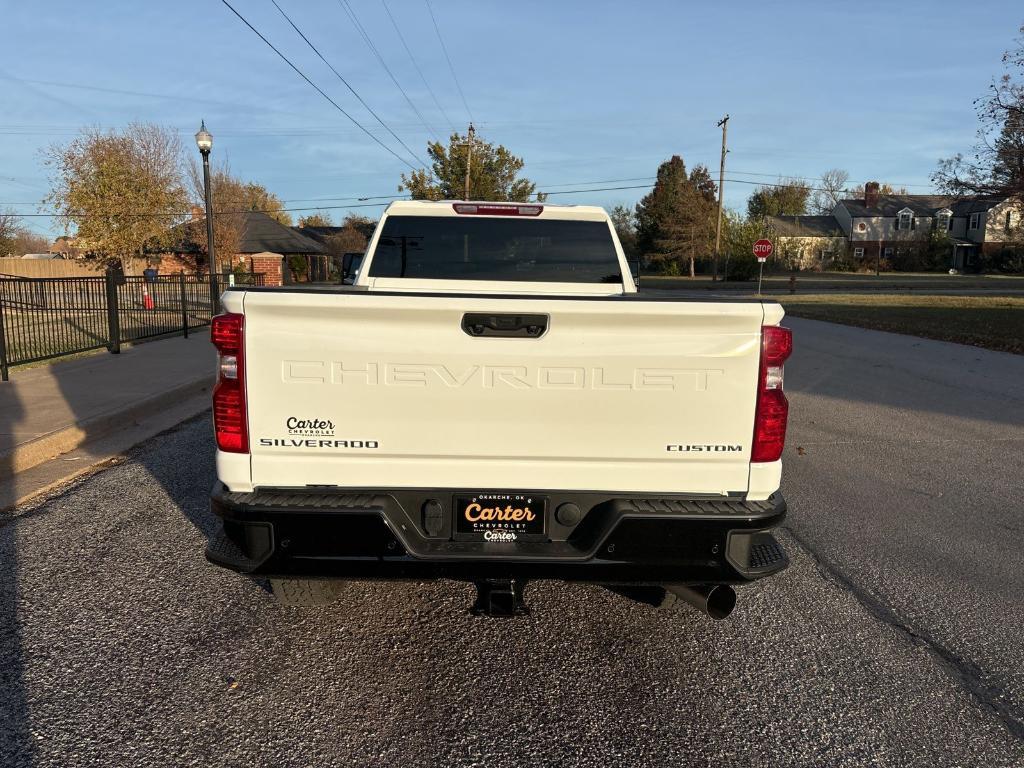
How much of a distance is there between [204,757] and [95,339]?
13885mm

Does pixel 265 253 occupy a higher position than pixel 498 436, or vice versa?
pixel 265 253

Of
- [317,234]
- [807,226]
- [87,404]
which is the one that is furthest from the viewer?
[807,226]

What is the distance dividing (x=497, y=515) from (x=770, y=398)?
1.20 meters

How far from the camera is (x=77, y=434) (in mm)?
7605

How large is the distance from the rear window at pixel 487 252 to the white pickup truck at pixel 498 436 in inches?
76.3

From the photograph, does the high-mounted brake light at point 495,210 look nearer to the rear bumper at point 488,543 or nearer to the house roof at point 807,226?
the rear bumper at point 488,543

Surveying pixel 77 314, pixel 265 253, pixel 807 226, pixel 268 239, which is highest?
pixel 807 226

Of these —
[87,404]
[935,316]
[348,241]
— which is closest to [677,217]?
[348,241]

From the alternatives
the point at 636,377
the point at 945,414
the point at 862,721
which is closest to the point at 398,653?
the point at 636,377

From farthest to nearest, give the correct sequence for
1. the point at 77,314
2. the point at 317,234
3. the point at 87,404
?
the point at 317,234 → the point at 77,314 → the point at 87,404

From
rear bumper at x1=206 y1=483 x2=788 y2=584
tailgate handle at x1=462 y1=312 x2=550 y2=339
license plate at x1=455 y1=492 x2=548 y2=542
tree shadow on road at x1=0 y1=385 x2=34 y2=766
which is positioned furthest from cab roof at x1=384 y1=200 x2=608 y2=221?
tree shadow on road at x1=0 y1=385 x2=34 y2=766

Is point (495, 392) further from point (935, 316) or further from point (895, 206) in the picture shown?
point (895, 206)

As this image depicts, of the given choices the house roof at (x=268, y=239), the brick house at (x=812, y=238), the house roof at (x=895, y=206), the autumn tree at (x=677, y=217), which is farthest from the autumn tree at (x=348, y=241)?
the house roof at (x=895, y=206)

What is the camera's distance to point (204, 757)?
8.97 ft
